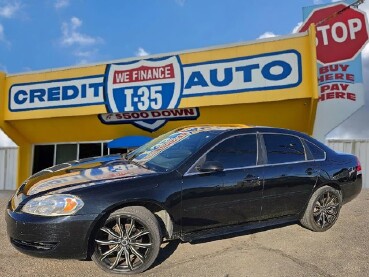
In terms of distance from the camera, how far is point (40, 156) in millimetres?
14242

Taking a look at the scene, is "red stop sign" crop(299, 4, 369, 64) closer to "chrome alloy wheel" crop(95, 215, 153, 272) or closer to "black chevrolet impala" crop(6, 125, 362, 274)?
"black chevrolet impala" crop(6, 125, 362, 274)

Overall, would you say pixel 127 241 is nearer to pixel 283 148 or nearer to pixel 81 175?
pixel 81 175

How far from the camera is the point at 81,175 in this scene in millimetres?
3512

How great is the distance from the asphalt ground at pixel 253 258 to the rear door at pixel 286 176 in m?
0.45

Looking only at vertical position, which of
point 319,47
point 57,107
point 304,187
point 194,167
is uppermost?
point 319,47

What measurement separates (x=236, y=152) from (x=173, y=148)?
804mm

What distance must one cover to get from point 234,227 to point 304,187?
4.15 feet

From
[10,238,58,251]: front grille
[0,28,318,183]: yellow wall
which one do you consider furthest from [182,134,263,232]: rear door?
[0,28,318,183]: yellow wall

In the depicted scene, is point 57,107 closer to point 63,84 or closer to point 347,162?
point 63,84

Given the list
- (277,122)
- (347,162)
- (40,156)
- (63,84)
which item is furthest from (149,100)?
(347,162)

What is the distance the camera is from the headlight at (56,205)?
10.0ft

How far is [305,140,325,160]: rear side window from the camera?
4684 millimetres

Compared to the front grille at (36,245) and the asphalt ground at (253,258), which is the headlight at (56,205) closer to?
the front grille at (36,245)

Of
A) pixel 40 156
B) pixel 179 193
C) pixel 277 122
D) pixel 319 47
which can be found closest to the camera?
pixel 179 193
